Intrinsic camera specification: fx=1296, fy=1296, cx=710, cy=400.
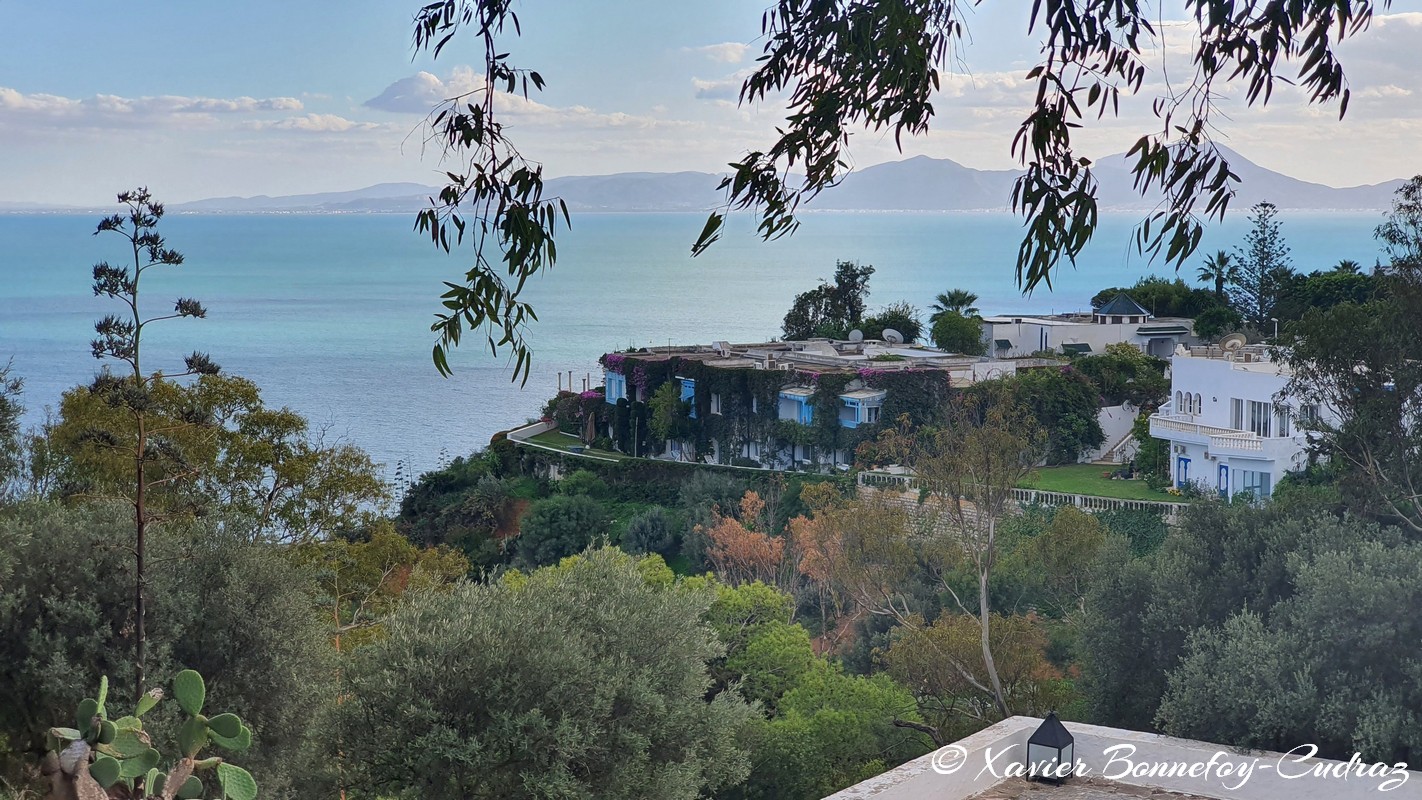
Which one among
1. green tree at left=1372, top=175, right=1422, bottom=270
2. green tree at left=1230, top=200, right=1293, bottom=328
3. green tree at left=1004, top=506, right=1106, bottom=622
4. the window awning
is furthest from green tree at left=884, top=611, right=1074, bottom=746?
green tree at left=1230, top=200, right=1293, bottom=328

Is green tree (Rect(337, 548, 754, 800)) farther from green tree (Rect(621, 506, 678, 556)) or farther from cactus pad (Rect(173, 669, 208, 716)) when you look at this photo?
green tree (Rect(621, 506, 678, 556))

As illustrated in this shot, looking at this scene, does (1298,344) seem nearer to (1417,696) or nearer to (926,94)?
(1417,696)

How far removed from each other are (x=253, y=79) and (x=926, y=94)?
90.2 meters

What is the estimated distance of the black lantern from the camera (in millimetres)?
7047

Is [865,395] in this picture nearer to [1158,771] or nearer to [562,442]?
[562,442]

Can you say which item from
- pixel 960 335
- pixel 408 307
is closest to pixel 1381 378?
pixel 960 335

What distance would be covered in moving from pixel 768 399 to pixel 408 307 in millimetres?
80164

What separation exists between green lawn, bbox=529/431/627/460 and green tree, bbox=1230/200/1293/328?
75.8 ft

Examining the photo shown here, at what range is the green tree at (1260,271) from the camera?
4519 centimetres

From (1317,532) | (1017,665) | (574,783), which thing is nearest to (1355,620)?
(1317,532)

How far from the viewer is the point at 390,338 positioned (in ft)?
279

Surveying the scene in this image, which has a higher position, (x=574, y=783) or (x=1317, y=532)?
(x=1317, y=532)

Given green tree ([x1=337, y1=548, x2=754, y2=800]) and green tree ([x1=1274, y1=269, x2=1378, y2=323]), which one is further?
green tree ([x1=1274, y1=269, x2=1378, y2=323])

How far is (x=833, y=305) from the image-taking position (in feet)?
155
